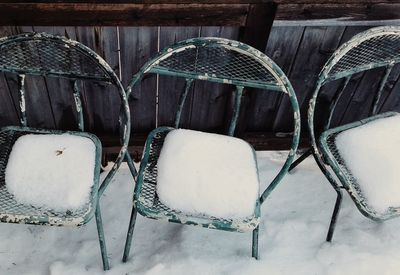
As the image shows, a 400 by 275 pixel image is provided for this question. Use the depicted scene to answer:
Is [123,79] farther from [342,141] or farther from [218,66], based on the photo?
[342,141]

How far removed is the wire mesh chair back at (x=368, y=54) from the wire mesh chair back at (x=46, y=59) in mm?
1045

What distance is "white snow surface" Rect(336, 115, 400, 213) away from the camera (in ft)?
6.52

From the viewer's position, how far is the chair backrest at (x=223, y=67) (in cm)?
179

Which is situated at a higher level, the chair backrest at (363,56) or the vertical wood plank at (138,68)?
the chair backrest at (363,56)

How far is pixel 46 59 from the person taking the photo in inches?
75.5

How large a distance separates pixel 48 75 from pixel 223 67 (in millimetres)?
772

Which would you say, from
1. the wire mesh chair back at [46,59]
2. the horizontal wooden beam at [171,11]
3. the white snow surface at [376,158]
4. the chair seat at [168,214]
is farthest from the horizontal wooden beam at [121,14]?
the white snow surface at [376,158]

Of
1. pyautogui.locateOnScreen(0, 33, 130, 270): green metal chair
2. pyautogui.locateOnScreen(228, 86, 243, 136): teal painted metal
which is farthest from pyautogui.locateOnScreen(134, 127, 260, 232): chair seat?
pyautogui.locateOnScreen(228, 86, 243, 136): teal painted metal

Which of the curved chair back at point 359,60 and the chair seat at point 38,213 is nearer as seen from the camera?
the chair seat at point 38,213

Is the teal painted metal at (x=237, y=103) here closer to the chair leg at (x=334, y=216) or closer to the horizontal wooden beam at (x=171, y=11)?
the horizontal wooden beam at (x=171, y=11)

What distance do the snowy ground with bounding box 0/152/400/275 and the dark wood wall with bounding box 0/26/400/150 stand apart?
487 millimetres

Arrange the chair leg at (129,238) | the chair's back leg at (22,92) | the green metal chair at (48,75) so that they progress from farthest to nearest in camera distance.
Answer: the chair leg at (129,238)
the chair's back leg at (22,92)
the green metal chair at (48,75)

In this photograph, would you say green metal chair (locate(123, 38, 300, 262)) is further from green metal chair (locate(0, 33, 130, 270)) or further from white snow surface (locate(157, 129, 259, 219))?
green metal chair (locate(0, 33, 130, 270))

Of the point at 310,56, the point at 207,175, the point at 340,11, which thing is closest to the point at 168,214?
the point at 207,175
